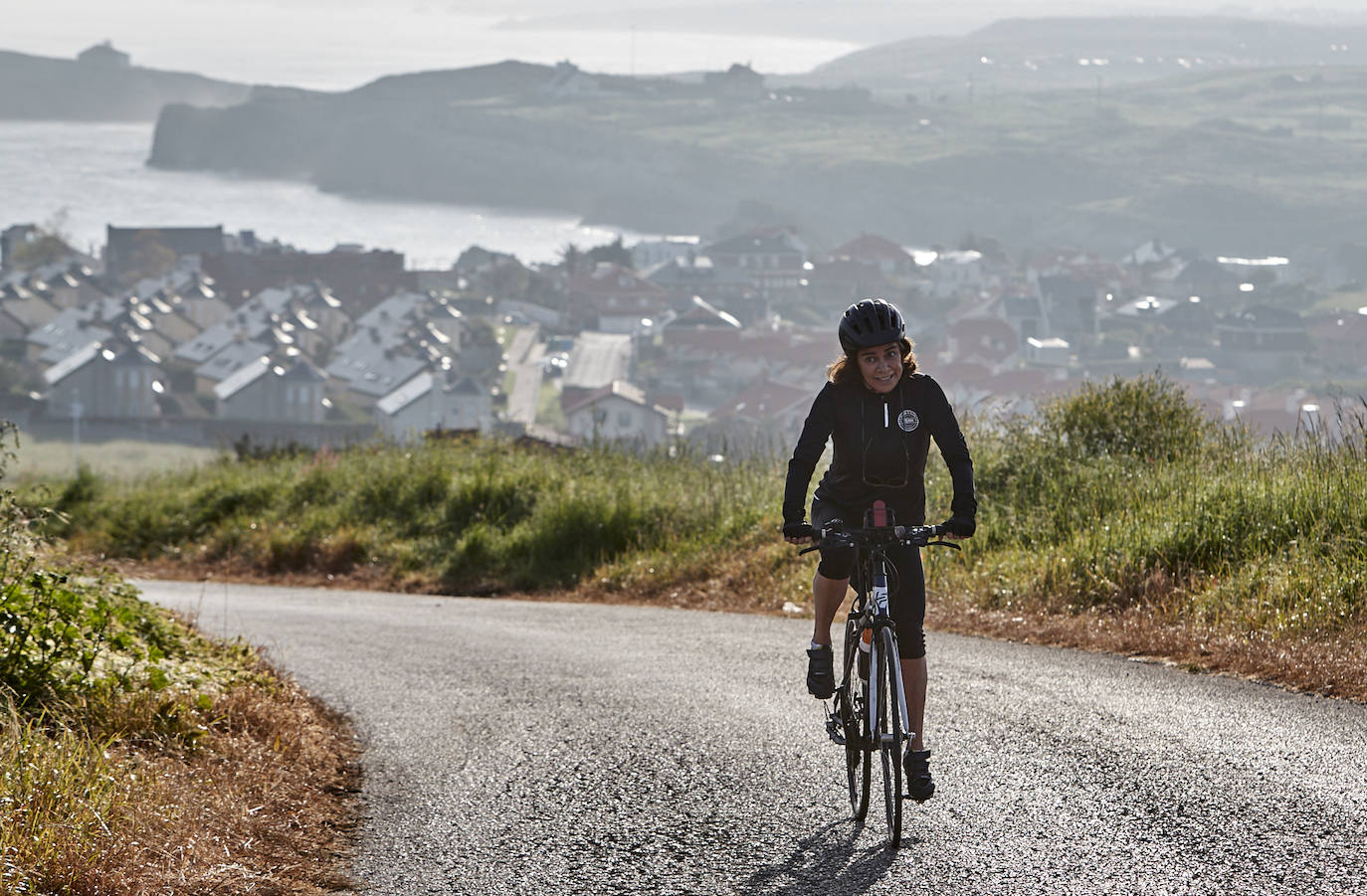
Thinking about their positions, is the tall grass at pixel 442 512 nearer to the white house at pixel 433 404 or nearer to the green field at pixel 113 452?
the green field at pixel 113 452

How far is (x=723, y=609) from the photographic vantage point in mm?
11625

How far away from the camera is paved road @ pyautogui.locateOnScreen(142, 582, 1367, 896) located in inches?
175

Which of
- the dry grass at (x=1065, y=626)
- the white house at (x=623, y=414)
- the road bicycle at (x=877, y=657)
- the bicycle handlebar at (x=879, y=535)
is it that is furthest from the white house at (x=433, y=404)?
the bicycle handlebar at (x=879, y=535)

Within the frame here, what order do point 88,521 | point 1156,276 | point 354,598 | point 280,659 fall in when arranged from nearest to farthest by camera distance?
point 280,659
point 354,598
point 88,521
point 1156,276

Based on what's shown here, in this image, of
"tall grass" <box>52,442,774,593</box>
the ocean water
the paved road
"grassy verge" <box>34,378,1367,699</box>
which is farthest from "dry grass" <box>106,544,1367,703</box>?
the ocean water

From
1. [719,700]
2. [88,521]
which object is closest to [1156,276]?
[88,521]

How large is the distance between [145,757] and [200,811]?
2.24 feet

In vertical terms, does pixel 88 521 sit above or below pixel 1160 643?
below

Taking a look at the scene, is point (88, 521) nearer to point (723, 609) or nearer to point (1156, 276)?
point (723, 609)

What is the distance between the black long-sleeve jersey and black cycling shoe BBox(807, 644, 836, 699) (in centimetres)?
56

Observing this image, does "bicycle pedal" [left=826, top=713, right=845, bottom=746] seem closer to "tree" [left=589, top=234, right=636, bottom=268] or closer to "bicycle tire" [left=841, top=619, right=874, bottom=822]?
"bicycle tire" [left=841, top=619, right=874, bottom=822]

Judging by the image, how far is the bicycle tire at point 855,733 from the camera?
4863 millimetres

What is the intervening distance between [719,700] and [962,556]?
4.26 meters

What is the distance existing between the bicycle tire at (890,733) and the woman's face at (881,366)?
2.78ft
